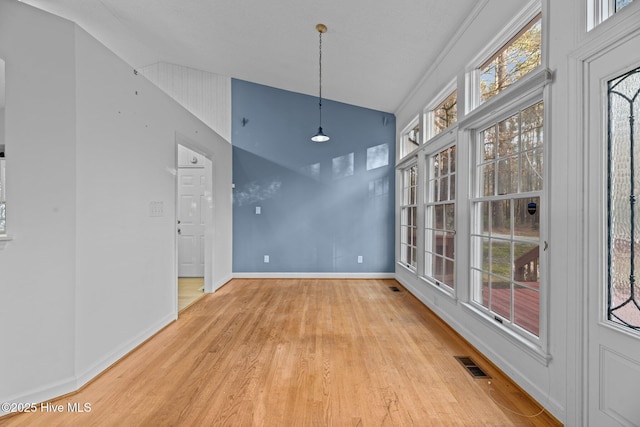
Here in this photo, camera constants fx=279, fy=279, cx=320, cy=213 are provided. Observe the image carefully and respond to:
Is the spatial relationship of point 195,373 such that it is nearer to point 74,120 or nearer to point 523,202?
point 74,120

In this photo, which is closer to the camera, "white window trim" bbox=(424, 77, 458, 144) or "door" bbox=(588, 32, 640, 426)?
"door" bbox=(588, 32, 640, 426)

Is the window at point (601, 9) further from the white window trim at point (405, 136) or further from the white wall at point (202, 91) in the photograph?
the white wall at point (202, 91)

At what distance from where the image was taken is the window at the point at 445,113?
327 cm

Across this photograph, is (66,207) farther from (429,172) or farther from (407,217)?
(407,217)

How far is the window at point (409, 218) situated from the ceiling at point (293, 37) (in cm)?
134

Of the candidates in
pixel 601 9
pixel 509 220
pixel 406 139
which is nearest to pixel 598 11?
pixel 601 9

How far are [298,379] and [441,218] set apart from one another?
2529mm

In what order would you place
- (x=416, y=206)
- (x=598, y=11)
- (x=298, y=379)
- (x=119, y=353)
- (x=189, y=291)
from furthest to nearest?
(x=189, y=291) → (x=416, y=206) → (x=119, y=353) → (x=298, y=379) → (x=598, y=11)

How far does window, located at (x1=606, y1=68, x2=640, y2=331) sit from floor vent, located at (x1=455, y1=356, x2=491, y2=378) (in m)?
1.02

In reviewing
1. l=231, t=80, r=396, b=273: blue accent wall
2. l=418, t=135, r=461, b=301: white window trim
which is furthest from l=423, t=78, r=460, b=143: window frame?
l=231, t=80, r=396, b=273: blue accent wall

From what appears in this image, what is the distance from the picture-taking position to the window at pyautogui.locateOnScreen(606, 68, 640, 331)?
133 centimetres

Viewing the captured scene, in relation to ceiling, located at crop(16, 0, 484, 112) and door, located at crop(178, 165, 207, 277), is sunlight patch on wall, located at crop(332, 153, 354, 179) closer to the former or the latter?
ceiling, located at crop(16, 0, 484, 112)

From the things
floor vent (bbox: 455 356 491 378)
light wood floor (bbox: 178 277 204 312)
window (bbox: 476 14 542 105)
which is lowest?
light wood floor (bbox: 178 277 204 312)

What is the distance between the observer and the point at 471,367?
2.23 m
